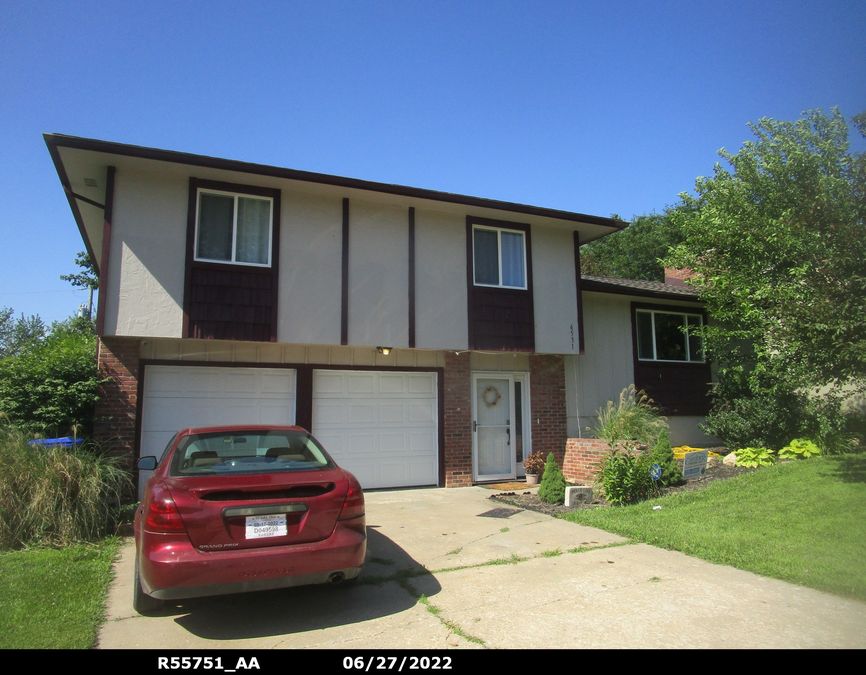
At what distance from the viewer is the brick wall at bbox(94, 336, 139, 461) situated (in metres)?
8.89

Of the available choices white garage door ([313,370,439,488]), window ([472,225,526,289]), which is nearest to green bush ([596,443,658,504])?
white garage door ([313,370,439,488])

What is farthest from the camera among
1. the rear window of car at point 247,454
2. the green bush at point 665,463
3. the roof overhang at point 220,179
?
the green bush at point 665,463

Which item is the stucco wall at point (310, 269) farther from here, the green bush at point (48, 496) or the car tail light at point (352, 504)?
the car tail light at point (352, 504)

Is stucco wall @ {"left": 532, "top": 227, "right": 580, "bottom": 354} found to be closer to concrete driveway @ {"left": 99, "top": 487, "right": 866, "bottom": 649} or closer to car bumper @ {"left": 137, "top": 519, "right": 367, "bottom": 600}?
concrete driveway @ {"left": 99, "top": 487, "right": 866, "bottom": 649}

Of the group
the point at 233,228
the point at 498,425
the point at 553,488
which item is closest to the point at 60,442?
the point at 233,228

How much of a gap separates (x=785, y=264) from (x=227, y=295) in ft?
33.6

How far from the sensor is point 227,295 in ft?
30.9

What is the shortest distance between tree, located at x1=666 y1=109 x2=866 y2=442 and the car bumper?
21.6 feet

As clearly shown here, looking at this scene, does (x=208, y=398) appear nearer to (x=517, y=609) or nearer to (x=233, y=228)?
(x=233, y=228)

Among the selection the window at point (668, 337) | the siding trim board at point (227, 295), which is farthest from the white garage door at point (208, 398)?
the window at point (668, 337)

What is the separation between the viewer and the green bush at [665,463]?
371 inches

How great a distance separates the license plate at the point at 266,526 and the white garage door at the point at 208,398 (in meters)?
5.89

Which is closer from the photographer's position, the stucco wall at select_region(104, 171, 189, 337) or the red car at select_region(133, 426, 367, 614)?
the red car at select_region(133, 426, 367, 614)

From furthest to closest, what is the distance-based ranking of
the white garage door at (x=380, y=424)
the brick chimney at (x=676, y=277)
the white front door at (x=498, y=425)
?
1. the brick chimney at (x=676, y=277)
2. the white front door at (x=498, y=425)
3. the white garage door at (x=380, y=424)
